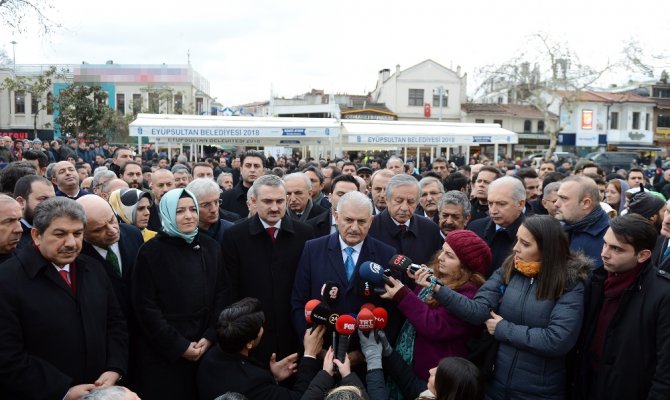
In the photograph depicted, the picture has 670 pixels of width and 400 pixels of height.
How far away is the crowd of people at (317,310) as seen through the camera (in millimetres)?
3010

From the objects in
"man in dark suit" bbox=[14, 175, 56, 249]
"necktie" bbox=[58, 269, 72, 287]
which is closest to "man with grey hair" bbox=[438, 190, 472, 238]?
"necktie" bbox=[58, 269, 72, 287]

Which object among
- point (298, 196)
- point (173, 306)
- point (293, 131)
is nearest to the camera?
point (173, 306)

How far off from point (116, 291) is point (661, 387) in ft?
11.1

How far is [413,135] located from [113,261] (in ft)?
51.1

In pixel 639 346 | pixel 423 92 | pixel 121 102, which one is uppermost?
pixel 423 92

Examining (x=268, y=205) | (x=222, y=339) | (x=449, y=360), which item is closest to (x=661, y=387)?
(x=449, y=360)

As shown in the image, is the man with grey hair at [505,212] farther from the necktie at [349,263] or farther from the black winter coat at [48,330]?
the black winter coat at [48,330]

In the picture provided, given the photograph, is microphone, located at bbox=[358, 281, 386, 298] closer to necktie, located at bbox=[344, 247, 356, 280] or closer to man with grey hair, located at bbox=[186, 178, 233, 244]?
necktie, located at bbox=[344, 247, 356, 280]

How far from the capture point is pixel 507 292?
10.9 ft

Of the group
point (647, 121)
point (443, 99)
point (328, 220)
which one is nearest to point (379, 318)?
point (328, 220)

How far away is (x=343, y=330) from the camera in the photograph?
3.01 metres

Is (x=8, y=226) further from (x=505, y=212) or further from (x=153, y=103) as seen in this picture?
(x=153, y=103)

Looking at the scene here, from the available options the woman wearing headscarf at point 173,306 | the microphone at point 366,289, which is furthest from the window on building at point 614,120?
the woman wearing headscarf at point 173,306

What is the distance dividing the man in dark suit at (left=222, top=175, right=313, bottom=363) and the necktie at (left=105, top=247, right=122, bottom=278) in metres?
0.76
